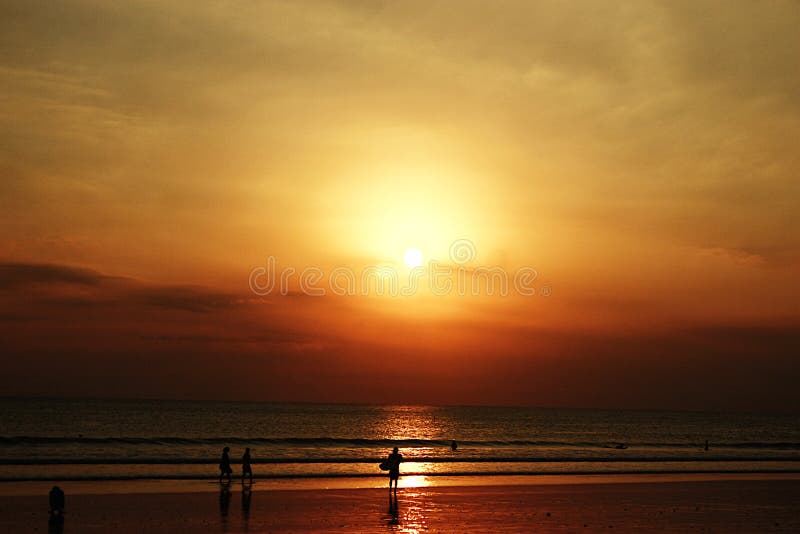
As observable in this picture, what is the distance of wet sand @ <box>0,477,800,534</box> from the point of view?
27047 millimetres

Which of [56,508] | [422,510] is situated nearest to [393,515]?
[422,510]

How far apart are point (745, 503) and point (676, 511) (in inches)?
207

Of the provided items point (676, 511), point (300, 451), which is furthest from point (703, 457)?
point (676, 511)

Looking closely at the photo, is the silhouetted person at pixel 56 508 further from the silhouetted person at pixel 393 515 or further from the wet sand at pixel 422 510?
the silhouetted person at pixel 393 515

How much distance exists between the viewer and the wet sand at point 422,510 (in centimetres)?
2705

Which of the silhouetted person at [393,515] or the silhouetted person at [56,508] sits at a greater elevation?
the silhouetted person at [56,508]

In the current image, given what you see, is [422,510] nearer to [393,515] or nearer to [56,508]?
[393,515]

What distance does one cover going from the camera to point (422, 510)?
30.8 m

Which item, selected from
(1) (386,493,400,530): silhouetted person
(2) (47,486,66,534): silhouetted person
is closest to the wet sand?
(1) (386,493,400,530): silhouetted person

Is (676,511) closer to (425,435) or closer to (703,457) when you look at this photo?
(703,457)

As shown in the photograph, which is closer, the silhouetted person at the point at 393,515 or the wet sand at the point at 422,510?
the wet sand at the point at 422,510

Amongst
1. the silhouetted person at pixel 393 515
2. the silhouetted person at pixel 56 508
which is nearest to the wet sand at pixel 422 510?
the silhouetted person at pixel 393 515

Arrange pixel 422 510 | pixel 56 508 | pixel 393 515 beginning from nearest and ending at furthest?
pixel 56 508
pixel 393 515
pixel 422 510

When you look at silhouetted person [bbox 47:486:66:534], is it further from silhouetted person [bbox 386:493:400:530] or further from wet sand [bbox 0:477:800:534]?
silhouetted person [bbox 386:493:400:530]
